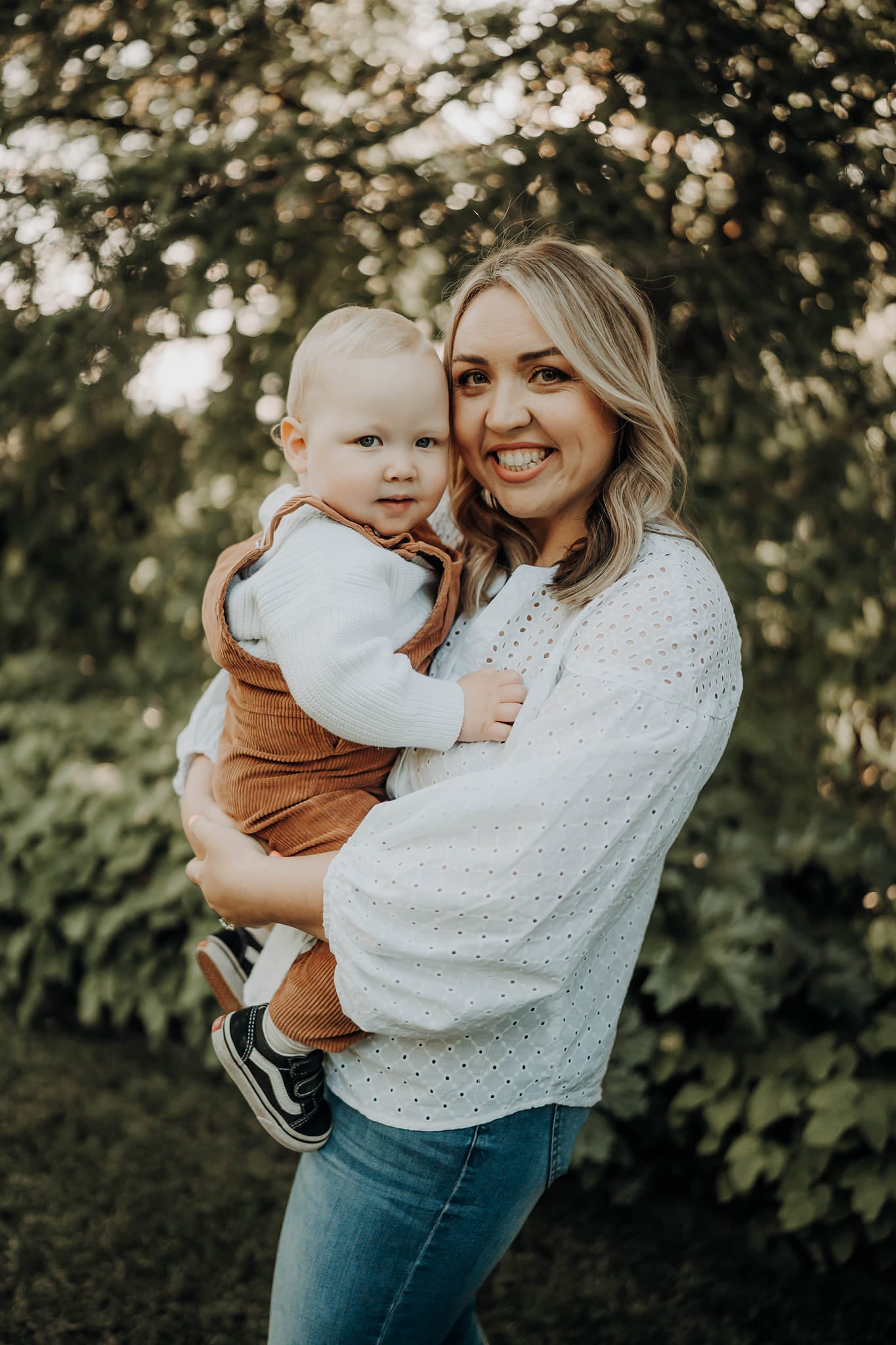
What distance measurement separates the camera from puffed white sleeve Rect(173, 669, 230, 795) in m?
1.82

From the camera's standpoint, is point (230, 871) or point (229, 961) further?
point (229, 961)

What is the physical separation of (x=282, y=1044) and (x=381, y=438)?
873mm

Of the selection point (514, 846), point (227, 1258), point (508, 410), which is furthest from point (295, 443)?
point (227, 1258)

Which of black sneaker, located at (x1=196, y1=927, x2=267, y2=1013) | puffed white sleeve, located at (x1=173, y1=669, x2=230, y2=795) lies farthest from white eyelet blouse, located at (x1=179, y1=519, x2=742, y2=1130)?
puffed white sleeve, located at (x1=173, y1=669, x2=230, y2=795)

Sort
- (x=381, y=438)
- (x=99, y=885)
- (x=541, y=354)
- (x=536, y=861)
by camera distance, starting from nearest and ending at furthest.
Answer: (x=536, y=861), (x=541, y=354), (x=381, y=438), (x=99, y=885)

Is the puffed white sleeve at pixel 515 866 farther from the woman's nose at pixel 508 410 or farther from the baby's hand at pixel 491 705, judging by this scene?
the woman's nose at pixel 508 410

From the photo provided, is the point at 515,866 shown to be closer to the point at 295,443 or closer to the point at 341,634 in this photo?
the point at 341,634

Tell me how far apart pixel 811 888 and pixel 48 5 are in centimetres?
326

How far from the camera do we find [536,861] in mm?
1142

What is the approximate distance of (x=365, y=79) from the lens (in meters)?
2.89

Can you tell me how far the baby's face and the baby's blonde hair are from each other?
0.02 meters

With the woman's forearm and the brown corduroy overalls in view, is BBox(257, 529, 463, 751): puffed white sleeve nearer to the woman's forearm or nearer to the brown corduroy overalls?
the brown corduroy overalls

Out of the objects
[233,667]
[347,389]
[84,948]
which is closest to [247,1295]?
[84,948]

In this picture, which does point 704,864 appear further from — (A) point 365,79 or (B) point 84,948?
(A) point 365,79
